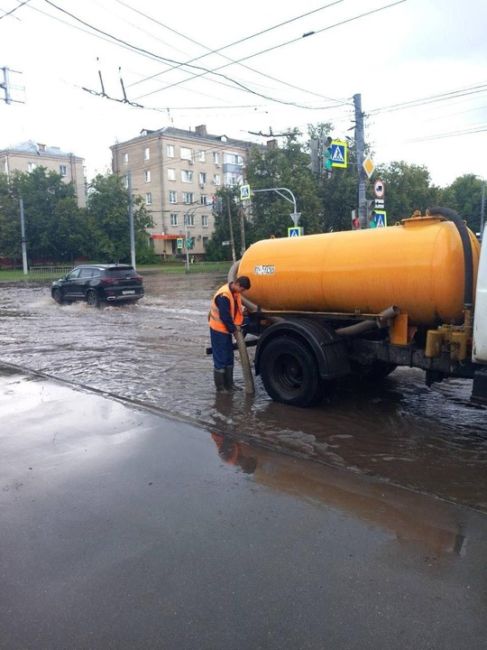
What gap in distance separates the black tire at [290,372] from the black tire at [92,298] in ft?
48.3

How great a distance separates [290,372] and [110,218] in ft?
178

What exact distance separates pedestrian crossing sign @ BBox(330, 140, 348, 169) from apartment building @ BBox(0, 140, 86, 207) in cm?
6587

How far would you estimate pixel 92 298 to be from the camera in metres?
21.1

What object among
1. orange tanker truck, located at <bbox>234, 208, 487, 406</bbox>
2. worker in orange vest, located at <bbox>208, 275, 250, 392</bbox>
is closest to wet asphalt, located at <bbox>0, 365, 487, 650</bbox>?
orange tanker truck, located at <bbox>234, 208, 487, 406</bbox>

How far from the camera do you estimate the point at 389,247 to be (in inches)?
238

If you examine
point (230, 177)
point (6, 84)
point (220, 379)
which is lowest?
point (220, 379)

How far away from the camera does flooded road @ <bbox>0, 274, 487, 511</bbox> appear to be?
16.9 ft

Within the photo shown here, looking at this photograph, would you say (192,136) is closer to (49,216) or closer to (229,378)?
(49,216)

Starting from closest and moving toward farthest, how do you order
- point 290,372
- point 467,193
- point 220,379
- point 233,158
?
point 290,372, point 220,379, point 467,193, point 233,158

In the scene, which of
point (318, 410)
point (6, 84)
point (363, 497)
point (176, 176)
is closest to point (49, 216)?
point (176, 176)

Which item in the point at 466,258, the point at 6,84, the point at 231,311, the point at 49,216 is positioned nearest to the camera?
the point at 466,258

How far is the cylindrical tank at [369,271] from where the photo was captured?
5.62 m

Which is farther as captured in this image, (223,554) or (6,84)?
(6,84)

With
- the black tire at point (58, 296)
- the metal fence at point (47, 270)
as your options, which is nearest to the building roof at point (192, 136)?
the metal fence at point (47, 270)
